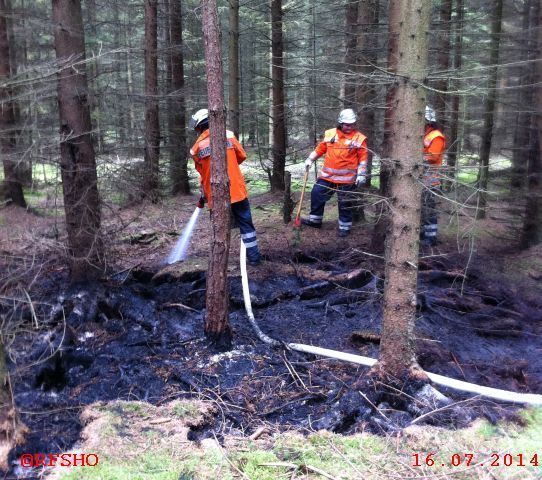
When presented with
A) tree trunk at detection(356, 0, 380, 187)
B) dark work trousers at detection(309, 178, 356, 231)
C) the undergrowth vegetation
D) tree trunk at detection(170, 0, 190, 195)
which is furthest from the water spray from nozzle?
tree trunk at detection(170, 0, 190, 195)

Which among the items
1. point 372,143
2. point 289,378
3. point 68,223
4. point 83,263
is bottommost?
point 289,378

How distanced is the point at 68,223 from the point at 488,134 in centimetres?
977

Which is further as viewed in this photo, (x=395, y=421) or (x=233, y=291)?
(x=233, y=291)

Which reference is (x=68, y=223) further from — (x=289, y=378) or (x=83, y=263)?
(x=289, y=378)

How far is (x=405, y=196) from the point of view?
420 cm

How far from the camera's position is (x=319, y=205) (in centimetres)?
941

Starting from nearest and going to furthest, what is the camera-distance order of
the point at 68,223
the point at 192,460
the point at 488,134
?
the point at 192,460
the point at 68,223
the point at 488,134

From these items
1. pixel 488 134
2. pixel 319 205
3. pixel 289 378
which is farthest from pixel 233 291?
pixel 488 134

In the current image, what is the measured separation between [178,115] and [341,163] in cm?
754
